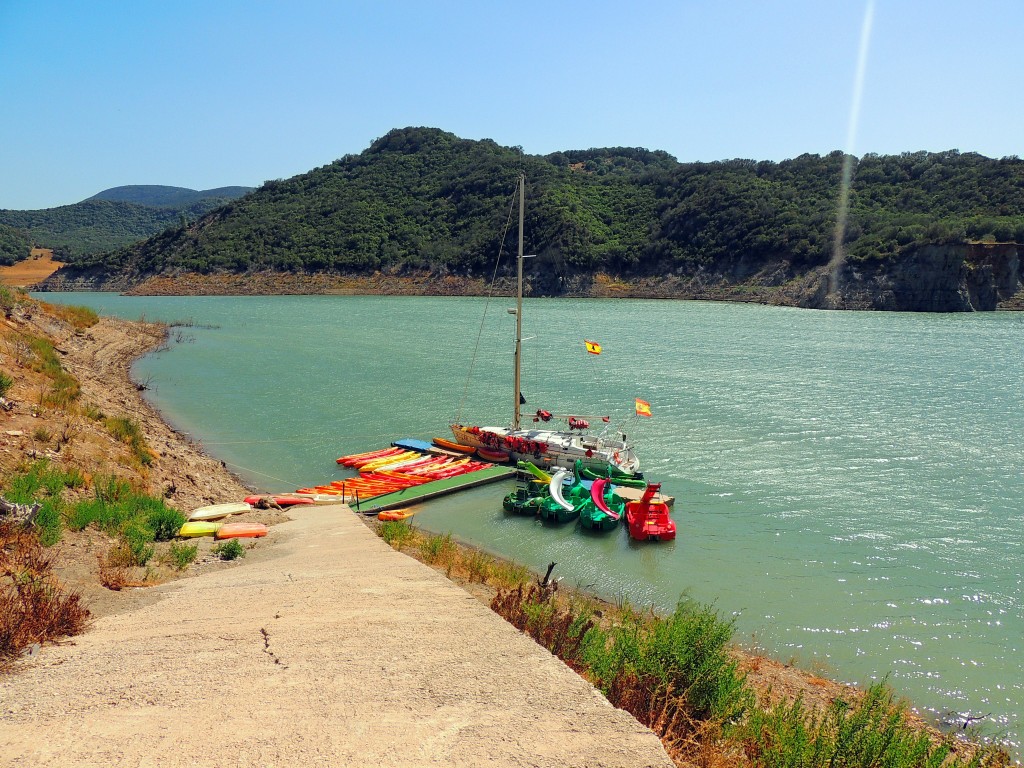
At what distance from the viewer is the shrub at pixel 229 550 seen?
10578 mm

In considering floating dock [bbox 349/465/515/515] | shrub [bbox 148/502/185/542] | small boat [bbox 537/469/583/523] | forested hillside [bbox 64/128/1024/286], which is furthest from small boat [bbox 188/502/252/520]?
forested hillside [bbox 64/128/1024/286]

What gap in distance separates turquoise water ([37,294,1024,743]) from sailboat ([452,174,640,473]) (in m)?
1.96

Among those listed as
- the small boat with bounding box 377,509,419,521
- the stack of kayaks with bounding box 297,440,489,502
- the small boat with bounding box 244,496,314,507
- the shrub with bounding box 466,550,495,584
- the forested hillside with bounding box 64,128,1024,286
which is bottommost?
the small boat with bounding box 377,509,419,521

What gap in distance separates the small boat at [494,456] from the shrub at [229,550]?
12625 millimetres

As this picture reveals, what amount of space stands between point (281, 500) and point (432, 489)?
15.6 ft

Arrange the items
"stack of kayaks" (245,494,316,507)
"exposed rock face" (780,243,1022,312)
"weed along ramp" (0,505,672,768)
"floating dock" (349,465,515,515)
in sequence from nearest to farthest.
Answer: "weed along ramp" (0,505,672,768), "stack of kayaks" (245,494,316,507), "floating dock" (349,465,515,515), "exposed rock face" (780,243,1022,312)

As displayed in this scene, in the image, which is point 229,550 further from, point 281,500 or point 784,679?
point 784,679

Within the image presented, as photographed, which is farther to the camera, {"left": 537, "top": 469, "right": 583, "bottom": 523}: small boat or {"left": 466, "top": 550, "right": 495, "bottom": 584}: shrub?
{"left": 537, "top": 469, "right": 583, "bottom": 523}: small boat

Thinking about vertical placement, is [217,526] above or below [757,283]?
below

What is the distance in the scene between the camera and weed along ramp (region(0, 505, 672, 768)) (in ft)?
14.7

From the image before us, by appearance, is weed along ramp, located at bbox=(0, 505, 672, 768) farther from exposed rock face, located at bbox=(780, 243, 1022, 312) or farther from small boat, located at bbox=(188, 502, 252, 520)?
exposed rock face, located at bbox=(780, 243, 1022, 312)

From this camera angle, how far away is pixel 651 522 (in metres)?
17.1

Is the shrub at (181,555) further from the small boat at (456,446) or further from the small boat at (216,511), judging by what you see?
the small boat at (456,446)

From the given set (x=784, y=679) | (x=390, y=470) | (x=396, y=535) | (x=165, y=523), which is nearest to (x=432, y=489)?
(x=390, y=470)
